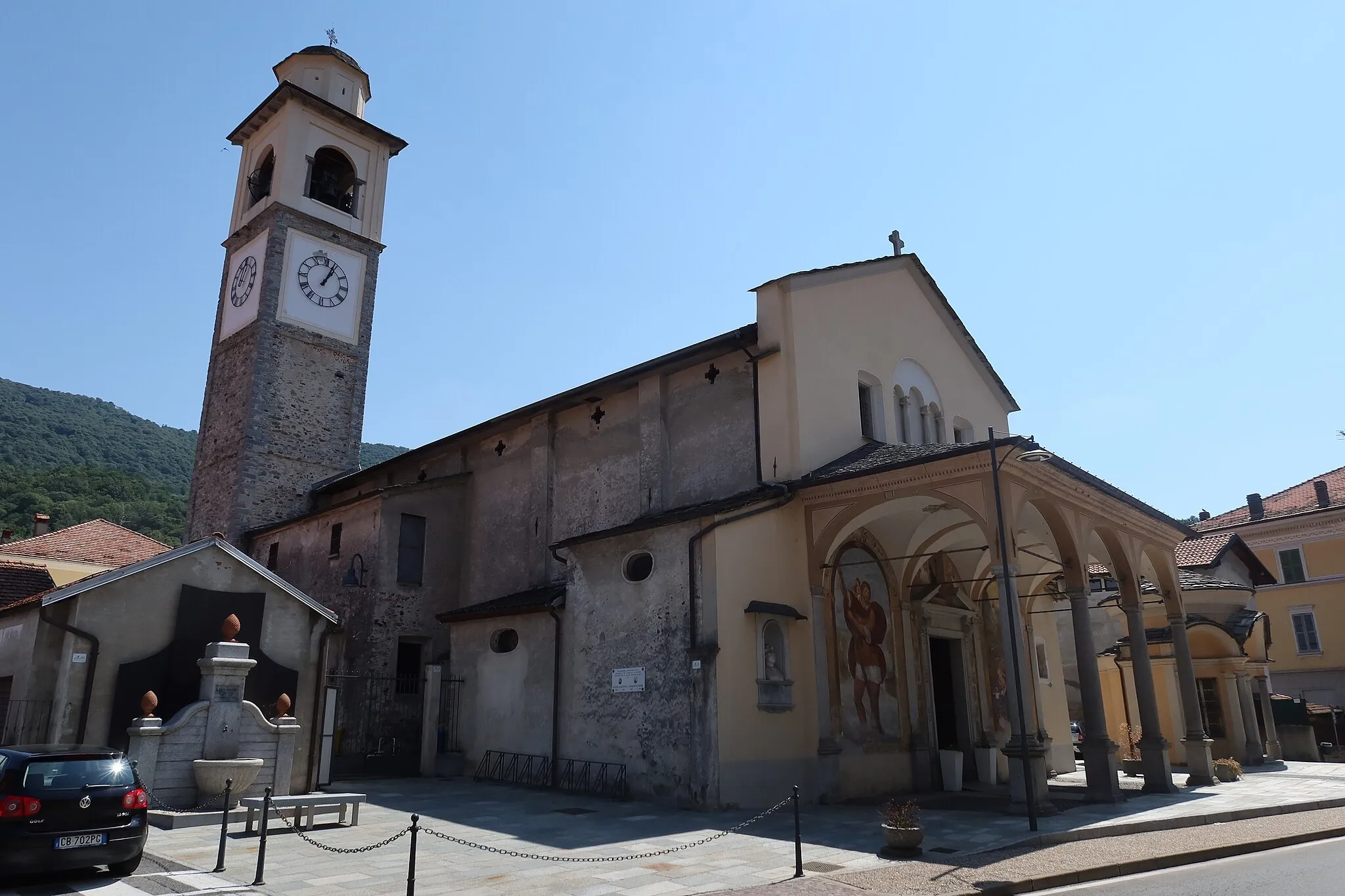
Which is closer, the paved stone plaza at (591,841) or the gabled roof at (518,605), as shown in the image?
the paved stone plaza at (591,841)

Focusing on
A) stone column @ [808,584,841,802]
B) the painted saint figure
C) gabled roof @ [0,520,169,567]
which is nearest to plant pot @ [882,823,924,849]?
stone column @ [808,584,841,802]

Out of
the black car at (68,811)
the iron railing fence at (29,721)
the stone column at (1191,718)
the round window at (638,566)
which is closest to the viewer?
the black car at (68,811)

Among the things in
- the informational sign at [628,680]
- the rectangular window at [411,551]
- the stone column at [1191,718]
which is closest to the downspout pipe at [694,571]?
the informational sign at [628,680]

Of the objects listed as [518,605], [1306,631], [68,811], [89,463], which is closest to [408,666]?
[518,605]

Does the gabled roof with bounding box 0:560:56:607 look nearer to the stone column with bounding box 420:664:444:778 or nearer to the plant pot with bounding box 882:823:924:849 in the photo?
the stone column with bounding box 420:664:444:778

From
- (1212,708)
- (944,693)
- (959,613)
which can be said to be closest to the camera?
(944,693)

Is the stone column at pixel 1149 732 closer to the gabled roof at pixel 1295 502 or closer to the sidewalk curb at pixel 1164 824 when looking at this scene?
the sidewalk curb at pixel 1164 824

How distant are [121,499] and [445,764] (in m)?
41.4

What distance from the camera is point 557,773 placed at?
1608 cm

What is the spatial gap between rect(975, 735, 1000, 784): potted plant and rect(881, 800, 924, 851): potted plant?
9115 millimetres

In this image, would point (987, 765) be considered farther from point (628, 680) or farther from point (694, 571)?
point (694, 571)

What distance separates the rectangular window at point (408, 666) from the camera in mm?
21016

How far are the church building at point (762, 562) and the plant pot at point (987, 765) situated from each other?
0.22ft

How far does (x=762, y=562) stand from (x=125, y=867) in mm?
9596
